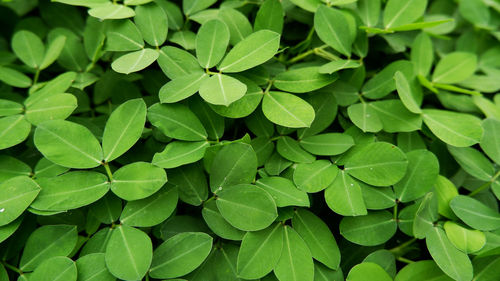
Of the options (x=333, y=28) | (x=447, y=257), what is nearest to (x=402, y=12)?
(x=333, y=28)

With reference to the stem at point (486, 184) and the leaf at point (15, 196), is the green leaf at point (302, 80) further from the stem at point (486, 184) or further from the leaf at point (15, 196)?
the leaf at point (15, 196)

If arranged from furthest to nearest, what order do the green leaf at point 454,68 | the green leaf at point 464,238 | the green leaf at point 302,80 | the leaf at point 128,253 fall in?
the green leaf at point 454,68 < the green leaf at point 302,80 < the green leaf at point 464,238 < the leaf at point 128,253

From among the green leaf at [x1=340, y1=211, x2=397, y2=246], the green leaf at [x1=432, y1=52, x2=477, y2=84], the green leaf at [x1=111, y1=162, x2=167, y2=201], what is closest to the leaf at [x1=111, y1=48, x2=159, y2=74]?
the green leaf at [x1=111, y1=162, x2=167, y2=201]

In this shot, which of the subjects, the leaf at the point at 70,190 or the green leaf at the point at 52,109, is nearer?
the leaf at the point at 70,190

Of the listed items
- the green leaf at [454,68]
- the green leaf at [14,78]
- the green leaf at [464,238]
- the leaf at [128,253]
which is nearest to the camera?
the leaf at [128,253]

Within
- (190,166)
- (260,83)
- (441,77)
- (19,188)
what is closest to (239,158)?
(190,166)

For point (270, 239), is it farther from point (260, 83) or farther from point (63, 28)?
point (63, 28)

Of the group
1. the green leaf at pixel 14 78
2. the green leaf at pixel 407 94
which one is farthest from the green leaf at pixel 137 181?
the green leaf at pixel 407 94

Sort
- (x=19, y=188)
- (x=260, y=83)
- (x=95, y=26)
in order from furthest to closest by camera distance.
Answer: (x=95, y=26) < (x=260, y=83) < (x=19, y=188)
